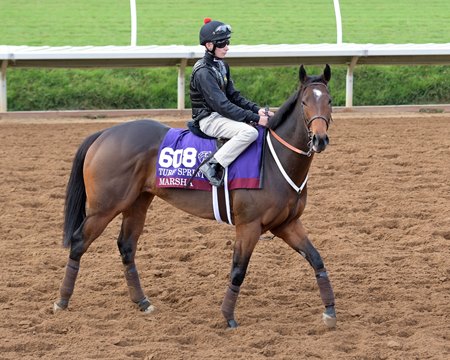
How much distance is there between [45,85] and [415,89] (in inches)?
241

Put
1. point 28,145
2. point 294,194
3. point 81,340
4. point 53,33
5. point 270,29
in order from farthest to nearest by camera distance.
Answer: point 53,33 → point 270,29 → point 28,145 → point 294,194 → point 81,340

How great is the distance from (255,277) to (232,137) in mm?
1474

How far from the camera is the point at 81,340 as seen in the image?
5949mm

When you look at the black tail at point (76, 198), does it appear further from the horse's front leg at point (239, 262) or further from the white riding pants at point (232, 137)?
the horse's front leg at point (239, 262)

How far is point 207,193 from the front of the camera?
6516 millimetres

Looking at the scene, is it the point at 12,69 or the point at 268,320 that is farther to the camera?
the point at 12,69

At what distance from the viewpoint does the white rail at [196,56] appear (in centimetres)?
1391

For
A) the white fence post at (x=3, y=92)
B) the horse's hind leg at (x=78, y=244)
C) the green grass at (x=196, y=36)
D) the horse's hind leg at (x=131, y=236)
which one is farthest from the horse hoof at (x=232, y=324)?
the green grass at (x=196, y=36)

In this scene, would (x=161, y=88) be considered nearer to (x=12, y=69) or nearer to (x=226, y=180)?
(x=12, y=69)

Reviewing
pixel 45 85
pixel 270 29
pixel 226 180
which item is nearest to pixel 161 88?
pixel 45 85

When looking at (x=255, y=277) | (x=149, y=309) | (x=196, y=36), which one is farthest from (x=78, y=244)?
(x=196, y=36)

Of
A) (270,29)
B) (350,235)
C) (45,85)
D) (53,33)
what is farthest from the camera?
(53,33)

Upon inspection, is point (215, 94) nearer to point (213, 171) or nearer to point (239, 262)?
point (213, 171)

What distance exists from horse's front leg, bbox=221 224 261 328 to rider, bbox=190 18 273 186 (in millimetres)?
393
